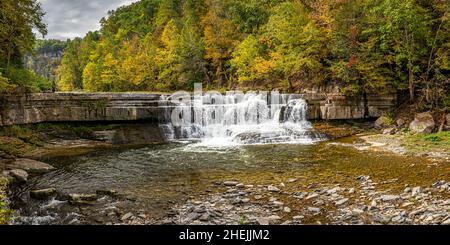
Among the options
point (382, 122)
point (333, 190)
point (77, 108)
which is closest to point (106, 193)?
point (333, 190)

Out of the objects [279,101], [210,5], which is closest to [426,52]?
[279,101]

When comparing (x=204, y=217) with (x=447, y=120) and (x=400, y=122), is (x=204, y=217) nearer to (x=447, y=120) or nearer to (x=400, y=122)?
(x=447, y=120)

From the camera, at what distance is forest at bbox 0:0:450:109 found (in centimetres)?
1920

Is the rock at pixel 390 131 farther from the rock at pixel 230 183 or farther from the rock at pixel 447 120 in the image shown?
the rock at pixel 230 183

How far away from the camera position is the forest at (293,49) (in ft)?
63.0

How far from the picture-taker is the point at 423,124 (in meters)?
18.3

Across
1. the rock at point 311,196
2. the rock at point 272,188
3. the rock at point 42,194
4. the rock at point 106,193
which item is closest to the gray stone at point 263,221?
the rock at point 311,196

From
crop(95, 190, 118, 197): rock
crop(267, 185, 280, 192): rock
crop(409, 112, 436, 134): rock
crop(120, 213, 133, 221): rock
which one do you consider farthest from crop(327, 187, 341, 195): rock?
crop(409, 112, 436, 134): rock

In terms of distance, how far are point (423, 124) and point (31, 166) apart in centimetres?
2000

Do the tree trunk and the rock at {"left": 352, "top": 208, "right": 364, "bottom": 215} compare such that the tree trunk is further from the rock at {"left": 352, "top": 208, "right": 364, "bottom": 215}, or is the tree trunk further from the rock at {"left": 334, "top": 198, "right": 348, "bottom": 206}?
the rock at {"left": 352, "top": 208, "right": 364, "bottom": 215}

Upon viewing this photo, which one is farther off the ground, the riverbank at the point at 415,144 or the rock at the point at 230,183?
the riverbank at the point at 415,144

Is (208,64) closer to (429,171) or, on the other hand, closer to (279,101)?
(279,101)

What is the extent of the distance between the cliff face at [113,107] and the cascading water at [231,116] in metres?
1.09
